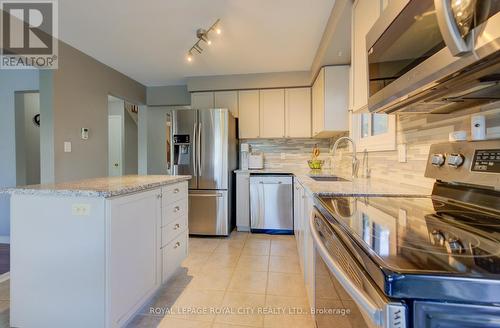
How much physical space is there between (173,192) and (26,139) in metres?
2.97

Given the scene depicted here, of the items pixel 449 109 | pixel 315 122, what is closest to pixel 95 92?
pixel 315 122

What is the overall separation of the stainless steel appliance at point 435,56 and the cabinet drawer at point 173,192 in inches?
61.3

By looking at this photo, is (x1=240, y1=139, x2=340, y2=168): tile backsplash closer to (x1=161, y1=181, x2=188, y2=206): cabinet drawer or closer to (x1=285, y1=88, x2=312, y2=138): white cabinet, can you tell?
(x1=285, y1=88, x2=312, y2=138): white cabinet

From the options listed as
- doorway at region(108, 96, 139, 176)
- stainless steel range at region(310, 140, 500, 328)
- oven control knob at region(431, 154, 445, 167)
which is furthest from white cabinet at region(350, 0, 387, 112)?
doorway at region(108, 96, 139, 176)

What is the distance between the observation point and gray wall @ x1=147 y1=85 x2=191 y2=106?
4.15 meters

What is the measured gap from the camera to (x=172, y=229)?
2029mm

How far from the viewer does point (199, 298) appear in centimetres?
183

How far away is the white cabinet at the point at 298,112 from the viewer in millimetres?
3689

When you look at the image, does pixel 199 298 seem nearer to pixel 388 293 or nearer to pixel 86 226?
pixel 86 226

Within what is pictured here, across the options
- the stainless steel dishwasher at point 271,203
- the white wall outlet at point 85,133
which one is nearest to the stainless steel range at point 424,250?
the stainless steel dishwasher at point 271,203

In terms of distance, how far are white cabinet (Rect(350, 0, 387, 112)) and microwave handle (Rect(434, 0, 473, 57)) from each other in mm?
775

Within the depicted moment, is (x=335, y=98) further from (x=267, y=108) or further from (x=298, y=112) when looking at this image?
(x=267, y=108)

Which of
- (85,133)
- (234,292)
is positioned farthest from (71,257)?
(85,133)

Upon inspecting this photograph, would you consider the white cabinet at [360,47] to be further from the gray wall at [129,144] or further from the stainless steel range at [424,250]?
the gray wall at [129,144]
